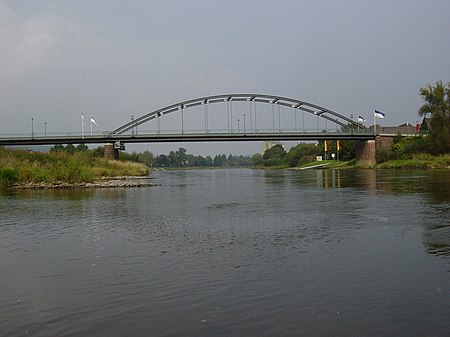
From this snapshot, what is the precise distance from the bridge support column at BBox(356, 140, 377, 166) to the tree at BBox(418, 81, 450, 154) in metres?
13.0

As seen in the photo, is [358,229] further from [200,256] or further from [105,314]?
[105,314]

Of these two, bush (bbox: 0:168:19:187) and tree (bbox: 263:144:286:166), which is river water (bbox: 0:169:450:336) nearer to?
bush (bbox: 0:168:19:187)

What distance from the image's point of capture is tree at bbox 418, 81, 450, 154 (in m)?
74.3

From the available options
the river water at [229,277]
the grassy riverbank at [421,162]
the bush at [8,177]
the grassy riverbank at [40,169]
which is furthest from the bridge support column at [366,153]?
the river water at [229,277]

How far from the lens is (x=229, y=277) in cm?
880

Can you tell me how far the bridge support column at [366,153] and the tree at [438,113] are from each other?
1299cm

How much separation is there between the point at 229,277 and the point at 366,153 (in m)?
85.2


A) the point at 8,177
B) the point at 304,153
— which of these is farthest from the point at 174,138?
the point at 304,153

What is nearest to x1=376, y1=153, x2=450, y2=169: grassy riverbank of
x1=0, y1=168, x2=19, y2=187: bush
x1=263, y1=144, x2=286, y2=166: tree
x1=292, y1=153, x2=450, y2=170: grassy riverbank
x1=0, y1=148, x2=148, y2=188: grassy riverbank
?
x1=292, y1=153, x2=450, y2=170: grassy riverbank

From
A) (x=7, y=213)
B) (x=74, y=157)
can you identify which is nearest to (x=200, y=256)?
(x=7, y=213)

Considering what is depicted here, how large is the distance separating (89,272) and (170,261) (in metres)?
1.71

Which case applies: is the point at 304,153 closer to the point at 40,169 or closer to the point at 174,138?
the point at 174,138

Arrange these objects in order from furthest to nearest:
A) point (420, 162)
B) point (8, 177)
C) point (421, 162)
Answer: point (420, 162)
point (421, 162)
point (8, 177)

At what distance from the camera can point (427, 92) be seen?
76.4 metres
